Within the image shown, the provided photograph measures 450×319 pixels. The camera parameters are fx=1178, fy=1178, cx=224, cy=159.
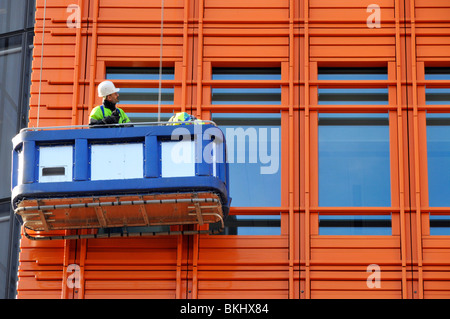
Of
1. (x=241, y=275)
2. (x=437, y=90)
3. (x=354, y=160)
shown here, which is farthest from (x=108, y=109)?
(x=437, y=90)

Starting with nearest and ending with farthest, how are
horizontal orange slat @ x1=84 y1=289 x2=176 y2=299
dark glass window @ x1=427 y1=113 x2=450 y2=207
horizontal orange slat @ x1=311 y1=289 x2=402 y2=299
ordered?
horizontal orange slat @ x1=311 y1=289 x2=402 y2=299, horizontal orange slat @ x1=84 y1=289 x2=176 y2=299, dark glass window @ x1=427 y1=113 x2=450 y2=207

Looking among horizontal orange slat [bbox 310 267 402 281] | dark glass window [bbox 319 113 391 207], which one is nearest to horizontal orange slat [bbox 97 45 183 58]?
dark glass window [bbox 319 113 391 207]

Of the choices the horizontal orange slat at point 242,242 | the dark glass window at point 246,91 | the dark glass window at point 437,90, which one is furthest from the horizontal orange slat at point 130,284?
the dark glass window at point 437,90

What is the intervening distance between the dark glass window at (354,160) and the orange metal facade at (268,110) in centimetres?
33

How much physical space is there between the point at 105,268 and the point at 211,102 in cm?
474

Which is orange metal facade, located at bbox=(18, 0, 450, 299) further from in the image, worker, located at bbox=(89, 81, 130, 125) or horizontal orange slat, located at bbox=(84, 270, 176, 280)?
worker, located at bbox=(89, 81, 130, 125)

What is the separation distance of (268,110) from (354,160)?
233 cm

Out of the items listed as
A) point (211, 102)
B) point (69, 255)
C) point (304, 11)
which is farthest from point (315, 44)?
point (69, 255)

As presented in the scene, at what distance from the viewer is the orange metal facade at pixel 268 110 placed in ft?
85.1

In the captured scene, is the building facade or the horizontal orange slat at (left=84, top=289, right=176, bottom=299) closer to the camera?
the horizontal orange slat at (left=84, top=289, right=176, bottom=299)

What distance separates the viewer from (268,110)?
27.6m

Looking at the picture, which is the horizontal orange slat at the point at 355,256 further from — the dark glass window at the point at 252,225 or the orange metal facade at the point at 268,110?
the dark glass window at the point at 252,225

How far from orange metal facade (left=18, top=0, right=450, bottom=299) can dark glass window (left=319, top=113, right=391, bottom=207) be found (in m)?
0.33

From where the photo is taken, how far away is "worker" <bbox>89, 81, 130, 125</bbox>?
81.9ft
